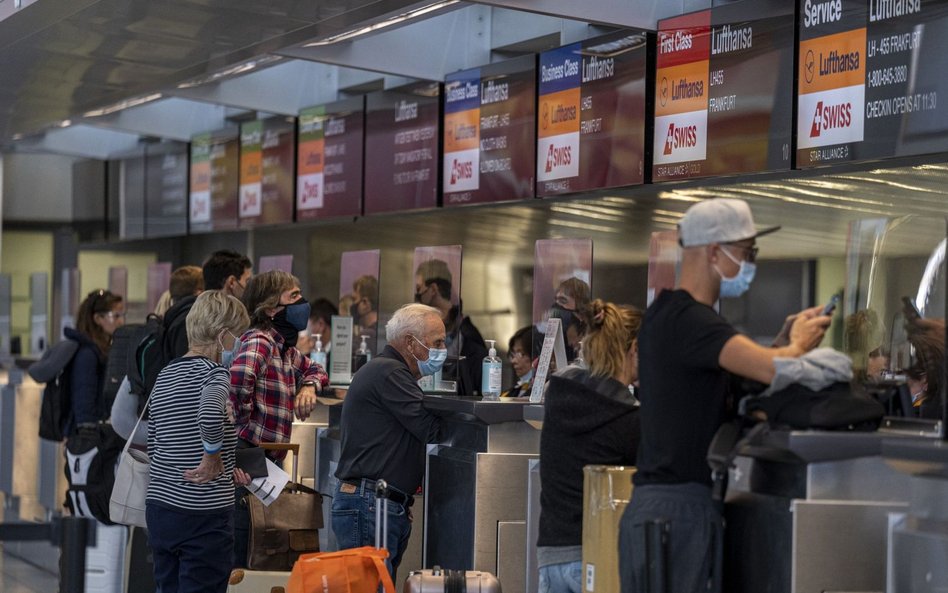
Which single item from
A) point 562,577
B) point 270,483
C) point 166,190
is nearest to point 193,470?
point 270,483

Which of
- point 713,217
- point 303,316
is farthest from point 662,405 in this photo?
point 303,316

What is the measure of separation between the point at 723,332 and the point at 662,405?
9.4 inches

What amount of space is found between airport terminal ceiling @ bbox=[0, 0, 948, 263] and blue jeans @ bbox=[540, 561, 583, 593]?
2.45m

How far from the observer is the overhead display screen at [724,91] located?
5770 mm

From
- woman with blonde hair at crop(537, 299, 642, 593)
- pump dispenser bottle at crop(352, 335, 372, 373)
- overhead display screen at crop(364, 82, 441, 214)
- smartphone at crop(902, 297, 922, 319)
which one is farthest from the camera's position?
overhead display screen at crop(364, 82, 441, 214)

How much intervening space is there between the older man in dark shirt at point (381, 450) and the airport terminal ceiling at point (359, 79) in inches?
79.5

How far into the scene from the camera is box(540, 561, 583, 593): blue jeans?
3.75m

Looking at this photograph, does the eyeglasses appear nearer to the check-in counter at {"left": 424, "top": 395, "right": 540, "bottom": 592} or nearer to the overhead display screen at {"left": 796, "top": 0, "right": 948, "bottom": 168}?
the check-in counter at {"left": 424, "top": 395, "right": 540, "bottom": 592}

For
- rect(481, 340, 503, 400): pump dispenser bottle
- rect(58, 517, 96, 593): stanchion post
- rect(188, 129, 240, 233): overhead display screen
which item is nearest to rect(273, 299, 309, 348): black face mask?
rect(481, 340, 503, 400): pump dispenser bottle

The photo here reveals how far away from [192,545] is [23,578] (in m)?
3.66

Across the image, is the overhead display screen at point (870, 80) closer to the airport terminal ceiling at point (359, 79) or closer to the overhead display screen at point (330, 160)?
the airport terminal ceiling at point (359, 79)

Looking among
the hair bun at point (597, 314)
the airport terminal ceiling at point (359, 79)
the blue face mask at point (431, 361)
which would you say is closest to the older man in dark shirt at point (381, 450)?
the blue face mask at point (431, 361)

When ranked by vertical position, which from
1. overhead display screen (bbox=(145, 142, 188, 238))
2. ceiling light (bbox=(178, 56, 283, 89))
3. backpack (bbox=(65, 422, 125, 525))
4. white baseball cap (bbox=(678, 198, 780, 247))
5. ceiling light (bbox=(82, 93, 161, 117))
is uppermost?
ceiling light (bbox=(178, 56, 283, 89))

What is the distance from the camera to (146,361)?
5.56 m
